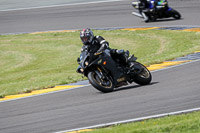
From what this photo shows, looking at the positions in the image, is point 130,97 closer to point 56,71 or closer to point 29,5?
point 56,71

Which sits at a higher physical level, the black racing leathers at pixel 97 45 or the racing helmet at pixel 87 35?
the racing helmet at pixel 87 35

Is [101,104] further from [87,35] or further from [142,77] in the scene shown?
[142,77]

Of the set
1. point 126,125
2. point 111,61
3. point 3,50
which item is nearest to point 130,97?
point 111,61

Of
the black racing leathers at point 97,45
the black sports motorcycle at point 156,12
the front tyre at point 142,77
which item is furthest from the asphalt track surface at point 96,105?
the black sports motorcycle at point 156,12

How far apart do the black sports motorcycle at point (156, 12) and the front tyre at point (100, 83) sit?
13850mm

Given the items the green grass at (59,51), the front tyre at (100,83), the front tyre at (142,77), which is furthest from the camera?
the green grass at (59,51)

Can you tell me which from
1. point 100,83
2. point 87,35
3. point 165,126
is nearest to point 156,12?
point 87,35

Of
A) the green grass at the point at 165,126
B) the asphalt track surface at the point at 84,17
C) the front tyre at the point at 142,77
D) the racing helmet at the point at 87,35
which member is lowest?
the asphalt track surface at the point at 84,17

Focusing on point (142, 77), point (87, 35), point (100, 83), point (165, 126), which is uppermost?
point (87, 35)

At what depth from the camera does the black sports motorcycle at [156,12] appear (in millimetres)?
23922

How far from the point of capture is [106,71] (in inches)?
420

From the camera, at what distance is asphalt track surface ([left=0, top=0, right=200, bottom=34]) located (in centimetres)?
2458

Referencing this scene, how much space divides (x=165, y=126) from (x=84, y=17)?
843 inches

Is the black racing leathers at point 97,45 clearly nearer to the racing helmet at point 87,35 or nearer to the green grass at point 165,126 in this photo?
the racing helmet at point 87,35
